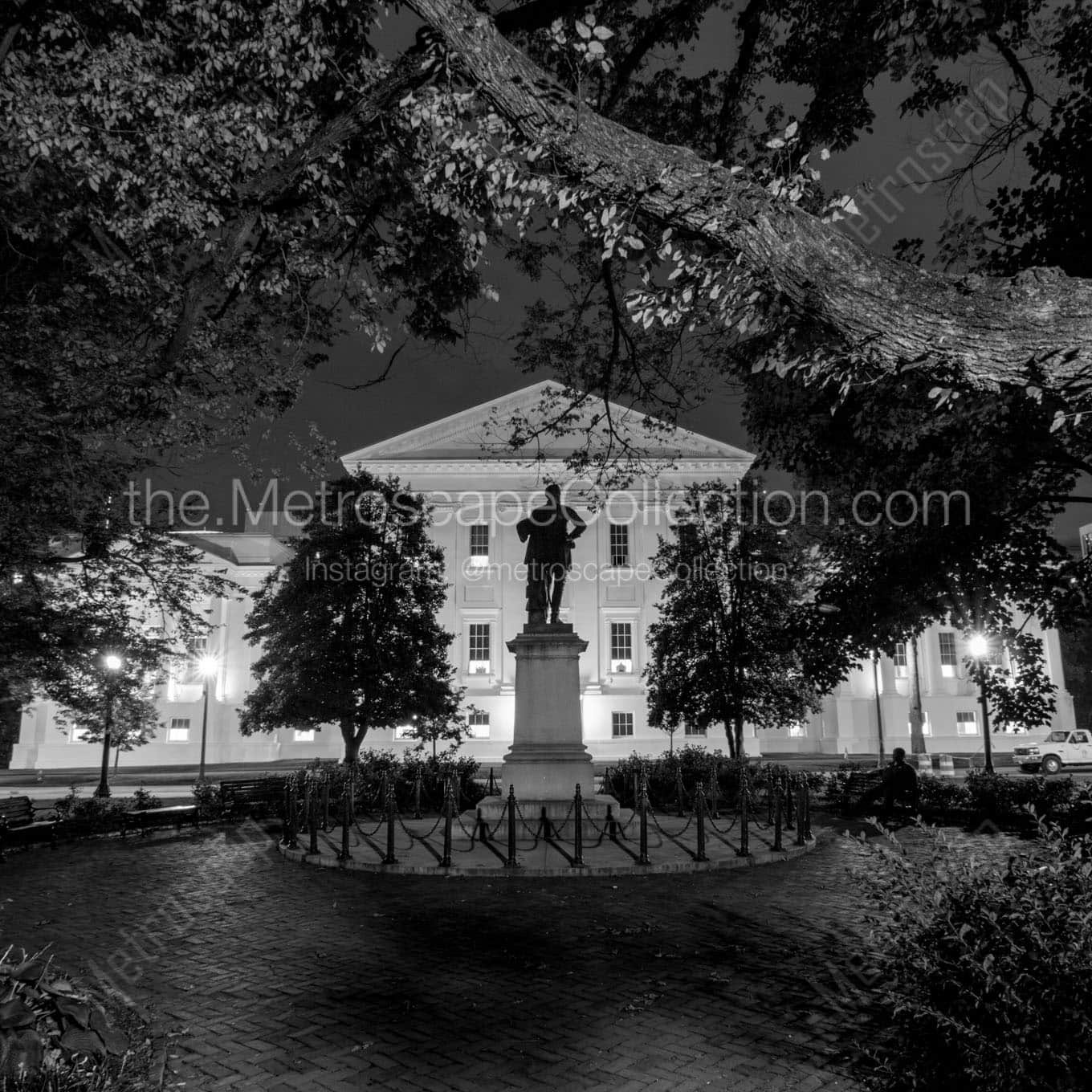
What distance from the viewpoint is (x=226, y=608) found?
171 ft

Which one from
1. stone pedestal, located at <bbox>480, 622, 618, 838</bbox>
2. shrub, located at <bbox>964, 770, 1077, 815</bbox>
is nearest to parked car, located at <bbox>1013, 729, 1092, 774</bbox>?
shrub, located at <bbox>964, 770, 1077, 815</bbox>

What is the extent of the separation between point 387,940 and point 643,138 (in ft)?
22.3

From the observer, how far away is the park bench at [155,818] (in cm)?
1634

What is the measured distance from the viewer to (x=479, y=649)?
50.0 m

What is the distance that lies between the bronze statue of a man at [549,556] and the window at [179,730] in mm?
39303

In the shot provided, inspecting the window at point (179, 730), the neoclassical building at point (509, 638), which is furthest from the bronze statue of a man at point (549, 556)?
the window at point (179, 730)

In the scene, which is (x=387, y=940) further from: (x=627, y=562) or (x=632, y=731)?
(x=627, y=562)

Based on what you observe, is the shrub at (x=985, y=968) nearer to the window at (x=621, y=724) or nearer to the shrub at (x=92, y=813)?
the shrub at (x=92, y=813)

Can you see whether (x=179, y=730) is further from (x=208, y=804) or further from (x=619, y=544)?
(x=208, y=804)

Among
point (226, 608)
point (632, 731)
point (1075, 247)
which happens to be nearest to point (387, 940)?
point (1075, 247)

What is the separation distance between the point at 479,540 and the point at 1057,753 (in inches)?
1255

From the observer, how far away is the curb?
1088 centimetres

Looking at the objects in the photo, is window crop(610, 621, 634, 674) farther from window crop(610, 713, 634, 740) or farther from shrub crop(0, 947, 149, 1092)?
shrub crop(0, 947, 149, 1092)

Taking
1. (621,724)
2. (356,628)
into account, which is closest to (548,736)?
(356,628)
